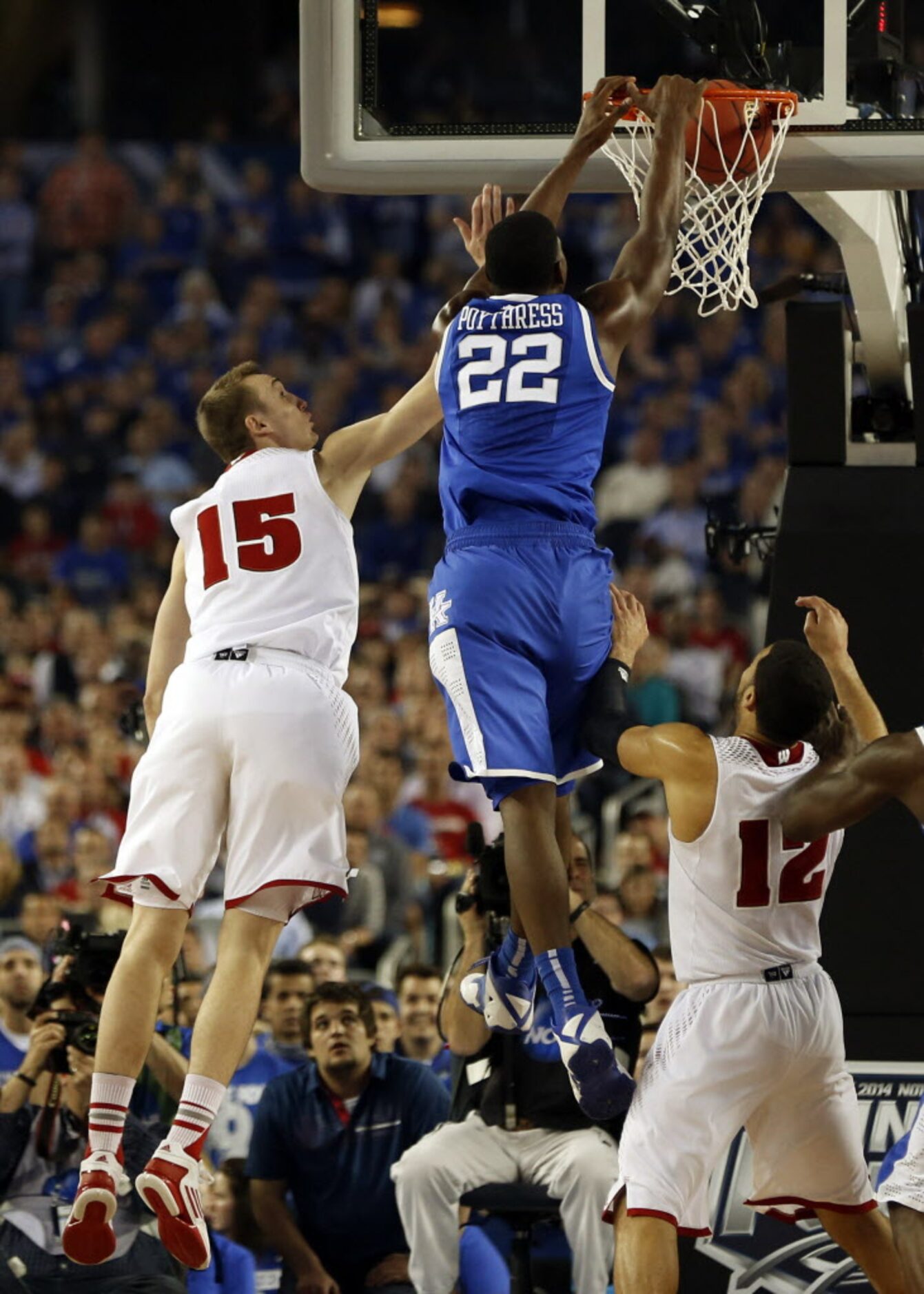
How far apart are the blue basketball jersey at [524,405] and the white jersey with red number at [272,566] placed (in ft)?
1.58

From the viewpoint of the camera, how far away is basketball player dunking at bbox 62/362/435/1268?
592 centimetres

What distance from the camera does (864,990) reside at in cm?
759


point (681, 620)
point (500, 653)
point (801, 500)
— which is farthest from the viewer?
point (681, 620)

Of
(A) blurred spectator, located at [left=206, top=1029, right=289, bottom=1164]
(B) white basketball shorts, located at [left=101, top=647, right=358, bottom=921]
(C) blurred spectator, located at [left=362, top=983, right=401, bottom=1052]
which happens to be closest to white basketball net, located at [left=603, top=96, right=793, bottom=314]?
(B) white basketball shorts, located at [left=101, top=647, right=358, bottom=921]

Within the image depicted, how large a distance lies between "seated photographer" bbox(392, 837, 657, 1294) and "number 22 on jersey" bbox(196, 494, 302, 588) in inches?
56.5

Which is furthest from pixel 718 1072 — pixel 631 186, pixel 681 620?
pixel 681 620

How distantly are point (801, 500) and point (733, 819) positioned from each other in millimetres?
2131

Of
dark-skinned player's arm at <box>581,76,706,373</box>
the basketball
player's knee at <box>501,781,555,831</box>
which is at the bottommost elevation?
player's knee at <box>501,781,555,831</box>

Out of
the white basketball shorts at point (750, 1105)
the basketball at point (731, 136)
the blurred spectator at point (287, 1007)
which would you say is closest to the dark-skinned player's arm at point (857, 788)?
the white basketball shorts at point (750, 1105)

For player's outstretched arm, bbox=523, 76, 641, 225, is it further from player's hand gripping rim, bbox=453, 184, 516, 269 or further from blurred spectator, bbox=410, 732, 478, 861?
blurred spectator, bbox=410, 732, 478, 861

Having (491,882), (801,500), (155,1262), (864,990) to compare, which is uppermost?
(801,500)

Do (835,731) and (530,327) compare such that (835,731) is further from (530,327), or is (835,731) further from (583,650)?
(530,327)

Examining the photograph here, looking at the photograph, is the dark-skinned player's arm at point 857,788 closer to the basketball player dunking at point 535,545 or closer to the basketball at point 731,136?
the basketball player dunking at point 535,545

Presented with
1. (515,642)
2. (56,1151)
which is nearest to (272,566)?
(515,642)
